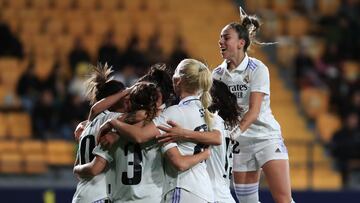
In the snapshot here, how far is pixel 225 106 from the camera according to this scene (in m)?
7.37

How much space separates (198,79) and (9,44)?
355 inches

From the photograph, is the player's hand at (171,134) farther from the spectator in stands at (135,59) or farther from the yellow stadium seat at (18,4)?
the yellow stadium seat at (18,4)

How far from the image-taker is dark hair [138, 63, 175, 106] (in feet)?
22.7

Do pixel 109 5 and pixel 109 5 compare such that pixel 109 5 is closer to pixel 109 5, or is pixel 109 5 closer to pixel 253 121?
pixel 109 5

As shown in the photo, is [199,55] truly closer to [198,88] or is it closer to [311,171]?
[311,171]

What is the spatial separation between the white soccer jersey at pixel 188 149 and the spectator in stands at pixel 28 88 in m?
7.62

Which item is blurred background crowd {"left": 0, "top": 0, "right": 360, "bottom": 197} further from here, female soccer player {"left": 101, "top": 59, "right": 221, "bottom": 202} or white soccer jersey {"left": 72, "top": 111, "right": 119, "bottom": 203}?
female soccer player {"left": 101, "top": 59, "right": 221, "bottom": 202}

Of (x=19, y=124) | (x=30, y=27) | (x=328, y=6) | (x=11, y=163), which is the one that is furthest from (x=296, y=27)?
(x=11, y=163)

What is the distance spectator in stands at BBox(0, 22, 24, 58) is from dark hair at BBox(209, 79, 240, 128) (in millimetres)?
8213

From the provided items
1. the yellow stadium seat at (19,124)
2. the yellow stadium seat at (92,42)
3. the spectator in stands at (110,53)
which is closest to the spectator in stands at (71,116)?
the yellow stadium seat at (19,124)

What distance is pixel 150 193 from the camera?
670cm

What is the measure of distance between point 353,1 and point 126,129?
11.6m

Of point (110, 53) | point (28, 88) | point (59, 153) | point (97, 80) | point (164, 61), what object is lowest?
point (97, 80)

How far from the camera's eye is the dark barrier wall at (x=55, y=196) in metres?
12.0
